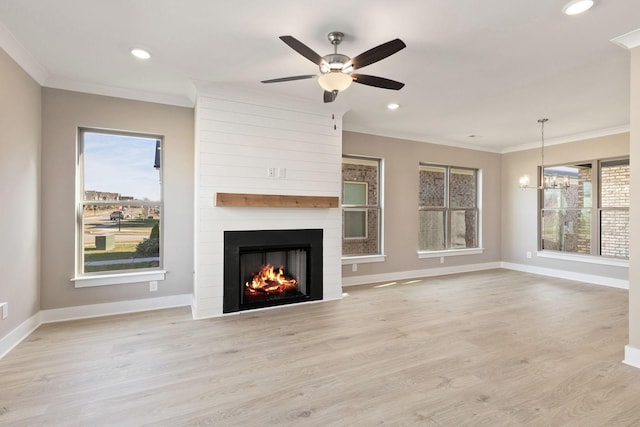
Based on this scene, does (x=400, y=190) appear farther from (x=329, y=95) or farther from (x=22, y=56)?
(x=22, y=56)

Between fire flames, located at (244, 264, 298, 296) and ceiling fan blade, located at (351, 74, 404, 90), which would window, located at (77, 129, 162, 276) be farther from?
ceiling fan blade, located at (351, 74, 404, 90)

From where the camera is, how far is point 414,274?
608 cm

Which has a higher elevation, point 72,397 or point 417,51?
point 417,51

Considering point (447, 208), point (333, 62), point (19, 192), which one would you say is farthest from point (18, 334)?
point (447, 208)

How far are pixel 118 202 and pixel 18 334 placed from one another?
5.33ft

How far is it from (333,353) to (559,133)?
5.75 metres

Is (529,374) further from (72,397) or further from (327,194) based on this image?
(72,397)

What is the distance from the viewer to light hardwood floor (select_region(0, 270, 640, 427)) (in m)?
2.00

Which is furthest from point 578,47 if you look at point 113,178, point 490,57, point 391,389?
point 113,178

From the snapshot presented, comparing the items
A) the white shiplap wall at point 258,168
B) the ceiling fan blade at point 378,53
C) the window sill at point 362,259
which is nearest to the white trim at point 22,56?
the white shiplap wall at point 258,168

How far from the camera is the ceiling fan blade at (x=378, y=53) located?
224 cm

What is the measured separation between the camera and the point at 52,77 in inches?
138

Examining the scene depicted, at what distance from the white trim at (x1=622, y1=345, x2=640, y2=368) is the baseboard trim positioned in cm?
445

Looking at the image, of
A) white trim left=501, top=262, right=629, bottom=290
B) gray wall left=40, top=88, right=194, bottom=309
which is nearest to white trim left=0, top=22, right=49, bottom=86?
gray wall left=40, top=88, right=194, bottom=309
